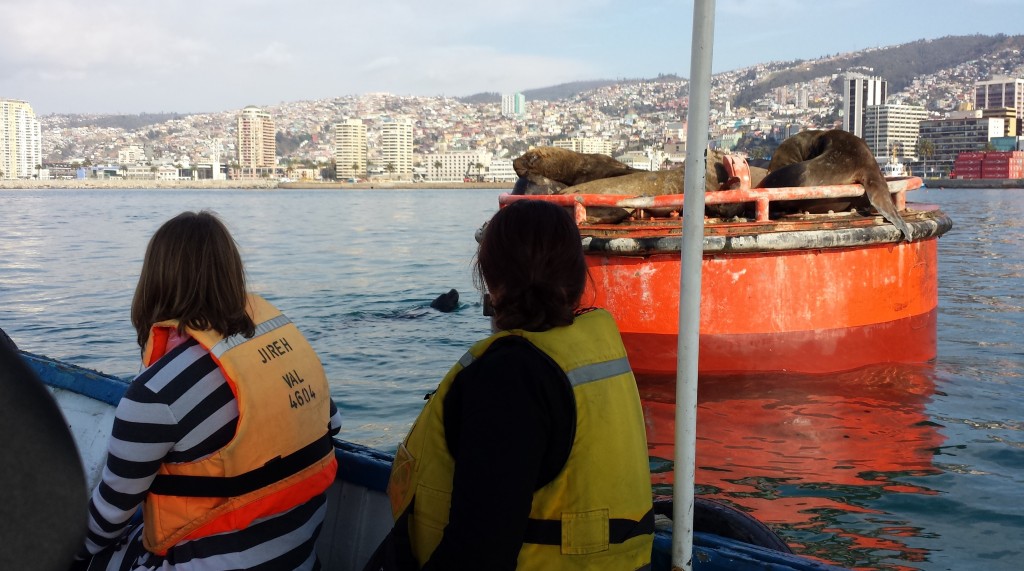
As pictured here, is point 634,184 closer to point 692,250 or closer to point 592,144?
point 692,250

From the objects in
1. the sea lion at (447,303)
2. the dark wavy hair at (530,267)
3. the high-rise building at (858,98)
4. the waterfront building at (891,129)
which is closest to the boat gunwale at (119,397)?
the dark wavy hair at (530,267)

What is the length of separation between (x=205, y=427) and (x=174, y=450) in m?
0.10

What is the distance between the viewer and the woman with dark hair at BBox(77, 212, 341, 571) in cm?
224

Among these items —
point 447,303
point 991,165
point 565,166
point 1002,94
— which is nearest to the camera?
point 565,166

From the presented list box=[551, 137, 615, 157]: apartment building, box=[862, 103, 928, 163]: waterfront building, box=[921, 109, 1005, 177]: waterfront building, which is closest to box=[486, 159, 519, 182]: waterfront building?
box=[551, 137, 615, 157]: apartment building

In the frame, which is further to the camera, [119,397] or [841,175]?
[841,175]

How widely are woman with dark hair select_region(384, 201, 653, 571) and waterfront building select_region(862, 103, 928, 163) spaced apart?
16482 centimetres

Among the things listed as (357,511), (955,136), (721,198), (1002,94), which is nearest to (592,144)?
(955,136)

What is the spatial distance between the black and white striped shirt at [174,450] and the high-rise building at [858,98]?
167m

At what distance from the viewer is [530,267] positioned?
1.93 metres

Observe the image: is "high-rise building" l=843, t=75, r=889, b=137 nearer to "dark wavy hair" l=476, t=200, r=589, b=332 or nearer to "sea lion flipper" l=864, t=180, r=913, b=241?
"sea lion flipper" l=864, t=180, r=913, b=241

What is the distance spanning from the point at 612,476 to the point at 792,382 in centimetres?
541

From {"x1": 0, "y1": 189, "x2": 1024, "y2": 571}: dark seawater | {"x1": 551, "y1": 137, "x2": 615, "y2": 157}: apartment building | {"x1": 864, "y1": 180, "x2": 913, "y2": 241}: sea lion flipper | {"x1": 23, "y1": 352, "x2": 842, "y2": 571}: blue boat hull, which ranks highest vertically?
{"x1": 551, "y1": 137, "x2": 615, "y2": 157}: apartment building

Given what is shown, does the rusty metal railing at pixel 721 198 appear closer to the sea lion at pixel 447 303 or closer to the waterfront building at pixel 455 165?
the sea lion at pixel 447 303
